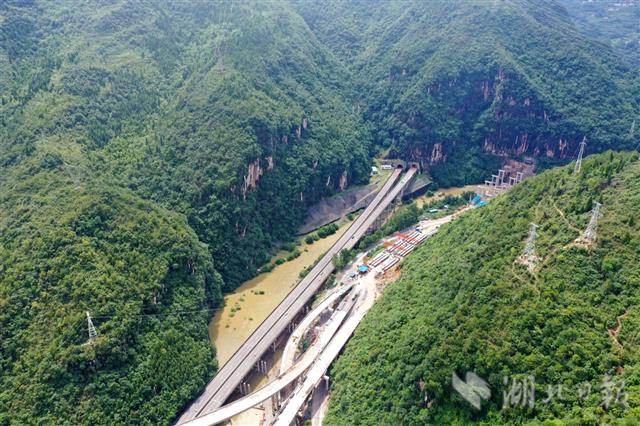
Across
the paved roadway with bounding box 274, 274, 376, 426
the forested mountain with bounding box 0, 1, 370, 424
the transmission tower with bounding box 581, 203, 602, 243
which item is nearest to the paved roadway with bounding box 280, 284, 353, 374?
the paved roadway with bounding box 274, 274, 376, 426

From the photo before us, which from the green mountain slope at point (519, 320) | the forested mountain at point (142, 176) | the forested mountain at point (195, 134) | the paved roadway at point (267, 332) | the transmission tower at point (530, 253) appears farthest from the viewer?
the paved roadway at point (267, 332)

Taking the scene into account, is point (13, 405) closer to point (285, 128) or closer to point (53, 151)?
point (53, 151)

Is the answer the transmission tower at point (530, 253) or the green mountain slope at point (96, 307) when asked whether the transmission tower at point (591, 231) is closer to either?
the transmission tower at point (530, 253)

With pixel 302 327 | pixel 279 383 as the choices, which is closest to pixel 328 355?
pixel 279 383

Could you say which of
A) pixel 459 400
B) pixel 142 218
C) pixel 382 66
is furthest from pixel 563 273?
pixel 382 66

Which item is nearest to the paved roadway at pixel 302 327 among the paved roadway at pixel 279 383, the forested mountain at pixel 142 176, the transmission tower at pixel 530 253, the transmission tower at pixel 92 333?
the paved roadway at pixel 279 383

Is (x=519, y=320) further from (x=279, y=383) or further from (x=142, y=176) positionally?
(x=142, y=176)

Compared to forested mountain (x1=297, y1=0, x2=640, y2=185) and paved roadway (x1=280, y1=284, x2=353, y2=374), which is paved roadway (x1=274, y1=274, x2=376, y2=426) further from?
forested mountain (x1=297, y1=0, x2=640, y2=185)
